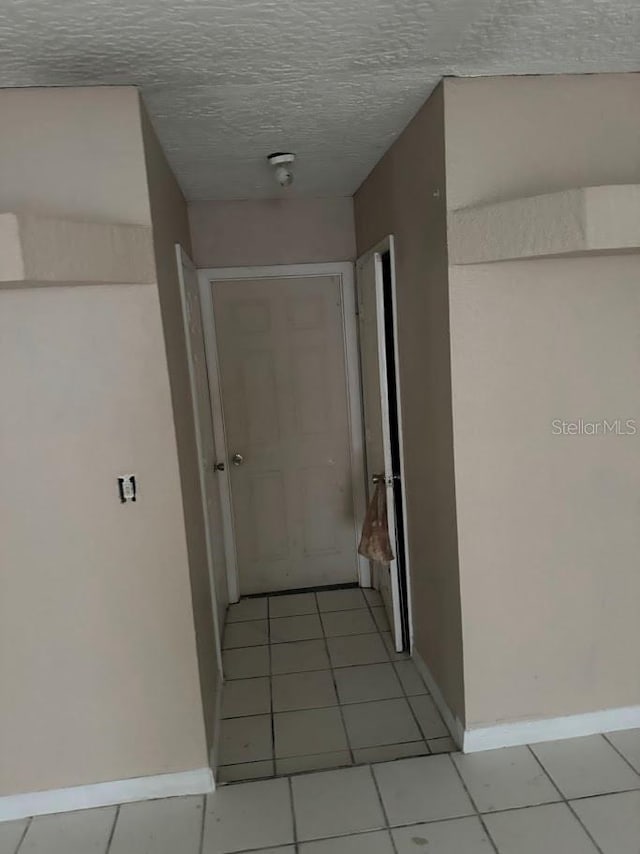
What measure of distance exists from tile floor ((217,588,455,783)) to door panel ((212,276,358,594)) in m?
0.31

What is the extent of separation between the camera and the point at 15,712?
6.82 ft

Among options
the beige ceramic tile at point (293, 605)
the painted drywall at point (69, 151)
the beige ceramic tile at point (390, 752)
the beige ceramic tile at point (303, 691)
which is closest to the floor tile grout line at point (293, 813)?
the beige ceramic tile at point (390, 752)

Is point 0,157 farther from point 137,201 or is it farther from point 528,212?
point 528,212

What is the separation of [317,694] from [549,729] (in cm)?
97

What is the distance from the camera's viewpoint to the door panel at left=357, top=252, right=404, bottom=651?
2.88 meters

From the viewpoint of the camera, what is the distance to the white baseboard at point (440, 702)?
2338 mm

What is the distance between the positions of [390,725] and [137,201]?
2140 mm

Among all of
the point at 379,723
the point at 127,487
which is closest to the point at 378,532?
the point at 379,723

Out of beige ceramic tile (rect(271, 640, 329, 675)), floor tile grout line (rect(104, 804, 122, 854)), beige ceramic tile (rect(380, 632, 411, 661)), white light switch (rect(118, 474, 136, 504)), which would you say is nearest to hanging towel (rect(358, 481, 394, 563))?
beige ceramic tile (rect(380, 632, 411, 661))

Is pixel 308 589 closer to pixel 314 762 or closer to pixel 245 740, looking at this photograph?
Answer: pixel 245 740

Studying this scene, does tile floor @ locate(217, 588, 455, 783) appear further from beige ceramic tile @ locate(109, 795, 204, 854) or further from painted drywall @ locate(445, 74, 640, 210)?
painted drywall @ locate(445, 74, 640, 210)

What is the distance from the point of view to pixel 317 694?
2754 mm

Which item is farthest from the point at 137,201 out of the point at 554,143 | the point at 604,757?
the point at 604,757

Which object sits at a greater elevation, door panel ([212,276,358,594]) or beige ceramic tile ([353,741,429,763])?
door panel ([212,276,358,594])
